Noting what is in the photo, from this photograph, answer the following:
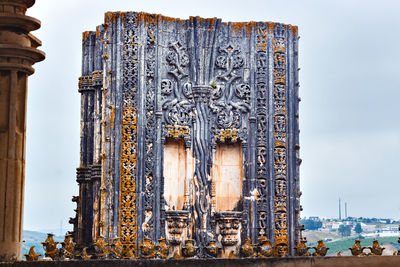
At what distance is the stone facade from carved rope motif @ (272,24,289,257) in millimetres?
28

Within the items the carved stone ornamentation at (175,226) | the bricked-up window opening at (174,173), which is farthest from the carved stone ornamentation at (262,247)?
the bricked-up window opening at (174,173)

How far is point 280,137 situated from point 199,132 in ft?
7.66

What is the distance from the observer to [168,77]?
29.8 meters

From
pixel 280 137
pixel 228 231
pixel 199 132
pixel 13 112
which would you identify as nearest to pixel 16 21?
pixel 13 112

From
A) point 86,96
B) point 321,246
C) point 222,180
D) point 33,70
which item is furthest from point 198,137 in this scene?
point 33,70

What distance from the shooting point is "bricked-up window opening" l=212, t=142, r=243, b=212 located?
29.7 m

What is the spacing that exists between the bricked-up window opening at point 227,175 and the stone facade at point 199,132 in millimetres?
28

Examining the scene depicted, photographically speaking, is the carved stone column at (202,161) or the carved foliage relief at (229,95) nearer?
the carved stone column at (202,161)

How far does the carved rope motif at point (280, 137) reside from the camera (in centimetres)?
2962

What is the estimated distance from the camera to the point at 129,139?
1140 inches

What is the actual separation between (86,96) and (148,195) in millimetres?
6825

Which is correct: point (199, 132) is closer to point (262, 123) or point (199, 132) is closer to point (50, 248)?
point (262, 123)

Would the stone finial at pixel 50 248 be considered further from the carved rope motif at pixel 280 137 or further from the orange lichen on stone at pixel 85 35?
the orange lichen on stone at pixel 85 35

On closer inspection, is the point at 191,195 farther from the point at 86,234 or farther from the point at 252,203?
the point at 86,234
